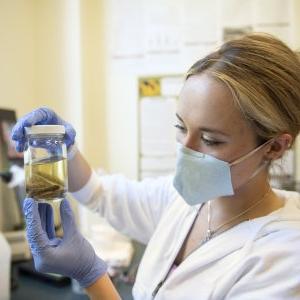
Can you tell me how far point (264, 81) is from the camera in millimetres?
788

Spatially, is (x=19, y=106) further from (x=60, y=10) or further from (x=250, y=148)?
(x=250, y=148)

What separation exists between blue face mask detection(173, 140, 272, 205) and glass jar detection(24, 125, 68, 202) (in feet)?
0.95

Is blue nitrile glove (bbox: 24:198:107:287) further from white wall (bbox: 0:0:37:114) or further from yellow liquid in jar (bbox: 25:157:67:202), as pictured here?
white wall (bbox: 0:0:37:114)

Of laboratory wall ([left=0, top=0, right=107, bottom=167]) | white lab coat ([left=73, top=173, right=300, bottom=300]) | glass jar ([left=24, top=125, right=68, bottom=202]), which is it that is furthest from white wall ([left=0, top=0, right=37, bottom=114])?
glass jar ([left=24, top=125, right=68, bottom=202])

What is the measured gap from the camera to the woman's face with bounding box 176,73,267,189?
80cm

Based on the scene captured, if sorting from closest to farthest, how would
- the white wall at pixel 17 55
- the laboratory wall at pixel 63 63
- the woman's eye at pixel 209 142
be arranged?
the woman's eye at pixel 209 142
the white wall at pixel 17 55
the laboratory wall at pixel 63 63

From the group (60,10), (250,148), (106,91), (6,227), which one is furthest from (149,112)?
(250,148)

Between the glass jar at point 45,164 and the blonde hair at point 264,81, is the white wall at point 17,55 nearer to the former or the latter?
the glass jar at point 45,164

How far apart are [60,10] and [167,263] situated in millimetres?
1285

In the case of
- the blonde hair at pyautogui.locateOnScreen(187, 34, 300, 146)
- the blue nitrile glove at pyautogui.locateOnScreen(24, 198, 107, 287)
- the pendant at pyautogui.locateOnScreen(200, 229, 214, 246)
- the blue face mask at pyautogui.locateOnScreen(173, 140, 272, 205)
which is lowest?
the pendant at pyautogui.locateOnScreen(200, 229, 214, 246)

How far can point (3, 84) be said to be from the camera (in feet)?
4.99

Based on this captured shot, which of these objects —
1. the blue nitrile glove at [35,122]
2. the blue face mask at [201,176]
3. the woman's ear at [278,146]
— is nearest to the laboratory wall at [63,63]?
the blue nitrile glove at [35,122]

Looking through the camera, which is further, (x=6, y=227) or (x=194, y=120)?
(x=6, y=227)

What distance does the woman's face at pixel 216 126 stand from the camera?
31.4 inches
